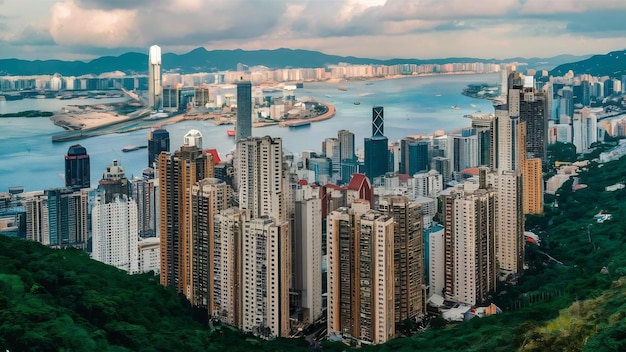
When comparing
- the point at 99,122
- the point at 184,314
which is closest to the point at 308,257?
the point at 184,314

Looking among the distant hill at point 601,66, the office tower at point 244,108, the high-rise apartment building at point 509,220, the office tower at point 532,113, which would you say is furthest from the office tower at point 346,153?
the distant hill at point 601,66

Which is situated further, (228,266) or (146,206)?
(146,206)

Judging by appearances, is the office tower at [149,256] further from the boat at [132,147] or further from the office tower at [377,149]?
the office tower at [377,149]

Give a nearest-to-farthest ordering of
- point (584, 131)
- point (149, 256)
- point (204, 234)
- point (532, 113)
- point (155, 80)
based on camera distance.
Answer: point (204, 234)
point (149, 256)
point (155, 80)
point (532, 113)
point (584, 131)

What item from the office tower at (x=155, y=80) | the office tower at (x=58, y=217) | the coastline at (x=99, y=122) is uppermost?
the office tower at (x=155, y=80)

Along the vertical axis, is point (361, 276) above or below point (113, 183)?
below

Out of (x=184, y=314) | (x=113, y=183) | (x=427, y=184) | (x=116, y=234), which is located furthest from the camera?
(x=427, y=184)

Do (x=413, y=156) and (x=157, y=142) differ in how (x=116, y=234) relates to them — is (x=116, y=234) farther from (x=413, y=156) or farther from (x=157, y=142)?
(x=413, y=156)
